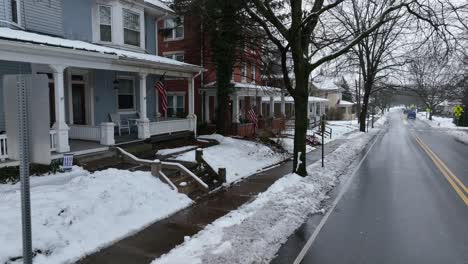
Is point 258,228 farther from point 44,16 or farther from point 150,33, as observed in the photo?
point 150,33

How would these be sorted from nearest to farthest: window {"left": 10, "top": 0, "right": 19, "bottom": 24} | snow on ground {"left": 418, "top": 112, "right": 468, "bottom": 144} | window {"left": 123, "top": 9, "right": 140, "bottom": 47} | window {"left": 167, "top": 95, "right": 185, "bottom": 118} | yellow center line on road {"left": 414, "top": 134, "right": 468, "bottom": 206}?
1. yellow center line on road {"left": 414, "top": 134, "right": 468, "bottom": 206}
2. window {"left": 10, "top": 0, "right": 19, "bottom": 24}
3. window {"left": 123, "top": 9, "right": 140, "bottom": 47}
4. window {"left": 167, "top": 95, "right": 185, "bottom": 118}
5. snow on ground {"left": 418, "top": 112, "right": 468, "bottom": 144}

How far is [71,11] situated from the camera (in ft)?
47.9

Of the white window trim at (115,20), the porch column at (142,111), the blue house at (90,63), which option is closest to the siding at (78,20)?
the blue house at (90,63)

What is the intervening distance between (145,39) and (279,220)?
45.9ft

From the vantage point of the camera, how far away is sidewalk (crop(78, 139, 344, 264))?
6.16 m

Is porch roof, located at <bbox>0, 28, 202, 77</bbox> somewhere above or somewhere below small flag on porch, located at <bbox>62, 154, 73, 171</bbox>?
above

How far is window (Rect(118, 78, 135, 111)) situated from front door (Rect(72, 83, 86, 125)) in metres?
2.09

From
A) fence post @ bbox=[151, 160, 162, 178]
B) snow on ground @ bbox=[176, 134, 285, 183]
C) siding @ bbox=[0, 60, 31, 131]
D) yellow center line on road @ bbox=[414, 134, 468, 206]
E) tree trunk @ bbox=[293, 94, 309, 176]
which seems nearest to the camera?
fence post @ bbox=[151, 160, 162, 178]

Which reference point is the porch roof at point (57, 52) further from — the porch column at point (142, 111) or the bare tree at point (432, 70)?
the bare tree at point (432, 70)

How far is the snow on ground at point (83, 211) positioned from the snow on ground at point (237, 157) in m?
3.98

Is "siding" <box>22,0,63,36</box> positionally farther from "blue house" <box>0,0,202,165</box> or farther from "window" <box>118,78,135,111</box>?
"window" <box>118,78,135,111</box>

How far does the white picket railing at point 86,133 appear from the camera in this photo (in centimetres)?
1344

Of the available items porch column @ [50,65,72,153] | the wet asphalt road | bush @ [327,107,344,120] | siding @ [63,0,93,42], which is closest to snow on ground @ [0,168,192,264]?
porch column @ [50,65,72,153]

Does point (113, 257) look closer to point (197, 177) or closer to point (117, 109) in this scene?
point (197, 177)
